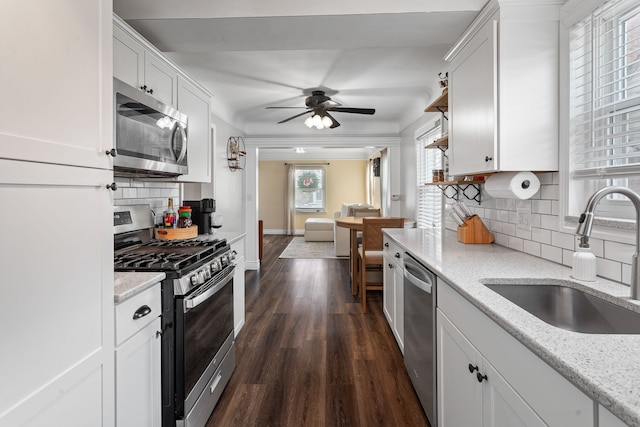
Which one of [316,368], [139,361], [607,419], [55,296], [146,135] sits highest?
[146,135]

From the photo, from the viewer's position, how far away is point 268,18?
1.80 metres

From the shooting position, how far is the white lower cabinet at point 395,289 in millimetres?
2291

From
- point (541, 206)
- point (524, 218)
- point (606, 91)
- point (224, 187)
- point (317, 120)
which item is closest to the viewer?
point (606, 91)

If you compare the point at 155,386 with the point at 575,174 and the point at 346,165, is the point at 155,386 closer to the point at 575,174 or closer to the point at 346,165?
the point at 575,174

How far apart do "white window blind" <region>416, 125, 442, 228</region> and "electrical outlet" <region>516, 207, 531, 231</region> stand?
58.6 inches

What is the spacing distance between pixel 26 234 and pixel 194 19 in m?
1.53

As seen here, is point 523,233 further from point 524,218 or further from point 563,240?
point 563,240

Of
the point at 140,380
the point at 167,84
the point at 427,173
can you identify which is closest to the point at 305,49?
the point at 167,84

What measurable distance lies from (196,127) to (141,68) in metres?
0.76

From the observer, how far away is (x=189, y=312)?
1484 millimetres

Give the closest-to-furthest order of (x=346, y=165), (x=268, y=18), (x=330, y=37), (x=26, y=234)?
(x=26, y=234)
(x=268, y=18)
(x=330, y=37)
(x=346, y=165)

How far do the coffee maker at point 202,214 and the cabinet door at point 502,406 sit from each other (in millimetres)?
2176

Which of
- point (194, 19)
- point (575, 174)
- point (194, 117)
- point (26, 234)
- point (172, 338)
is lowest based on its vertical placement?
point (172, 338)

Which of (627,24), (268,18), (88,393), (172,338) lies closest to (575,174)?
(627,24)
